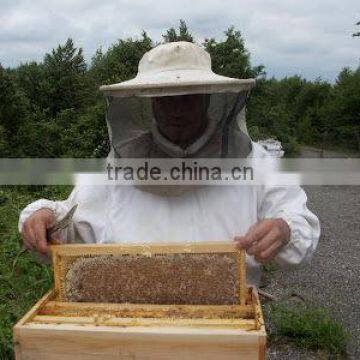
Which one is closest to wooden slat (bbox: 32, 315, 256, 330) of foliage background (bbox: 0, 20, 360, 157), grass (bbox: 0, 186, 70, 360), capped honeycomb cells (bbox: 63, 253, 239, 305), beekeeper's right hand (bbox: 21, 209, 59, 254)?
capped honeycomb cells (bbox: 63, 253, 239, 305)

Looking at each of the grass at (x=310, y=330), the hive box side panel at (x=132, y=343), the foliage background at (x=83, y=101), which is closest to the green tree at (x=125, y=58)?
the foliage background at (x=83, y=101)

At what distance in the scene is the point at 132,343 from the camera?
1.28 meters

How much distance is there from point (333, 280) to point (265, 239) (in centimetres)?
449

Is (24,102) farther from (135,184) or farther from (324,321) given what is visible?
(135,184)

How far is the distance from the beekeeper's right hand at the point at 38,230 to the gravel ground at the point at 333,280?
2.49 metres

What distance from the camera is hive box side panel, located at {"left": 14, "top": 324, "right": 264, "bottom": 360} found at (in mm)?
1260

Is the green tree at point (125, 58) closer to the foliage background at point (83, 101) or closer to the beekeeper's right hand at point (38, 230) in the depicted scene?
the foliage background at point (83, 101)

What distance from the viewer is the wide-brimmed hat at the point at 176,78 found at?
67.8 inches

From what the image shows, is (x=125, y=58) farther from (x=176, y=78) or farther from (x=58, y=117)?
(x=176, y=78)

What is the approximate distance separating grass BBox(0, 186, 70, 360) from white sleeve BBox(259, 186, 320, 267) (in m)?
2.00

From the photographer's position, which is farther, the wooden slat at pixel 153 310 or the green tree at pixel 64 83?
the green tree at pixel 64 83

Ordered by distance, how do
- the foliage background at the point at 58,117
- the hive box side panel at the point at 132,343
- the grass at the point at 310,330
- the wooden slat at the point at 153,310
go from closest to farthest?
1. the hive box side panel at the point at 132,343
2. the wooden slat at the point at 153,310
3. the grass at the point at 310,330
4. the foliage background at the point at 58,117

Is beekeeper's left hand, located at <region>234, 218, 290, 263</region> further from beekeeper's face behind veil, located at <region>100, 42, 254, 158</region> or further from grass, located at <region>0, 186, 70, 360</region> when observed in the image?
grass, located at <region>0, 186, 70, 360</region>

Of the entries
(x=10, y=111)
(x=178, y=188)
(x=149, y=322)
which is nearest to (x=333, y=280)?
(x=178, y=188)
